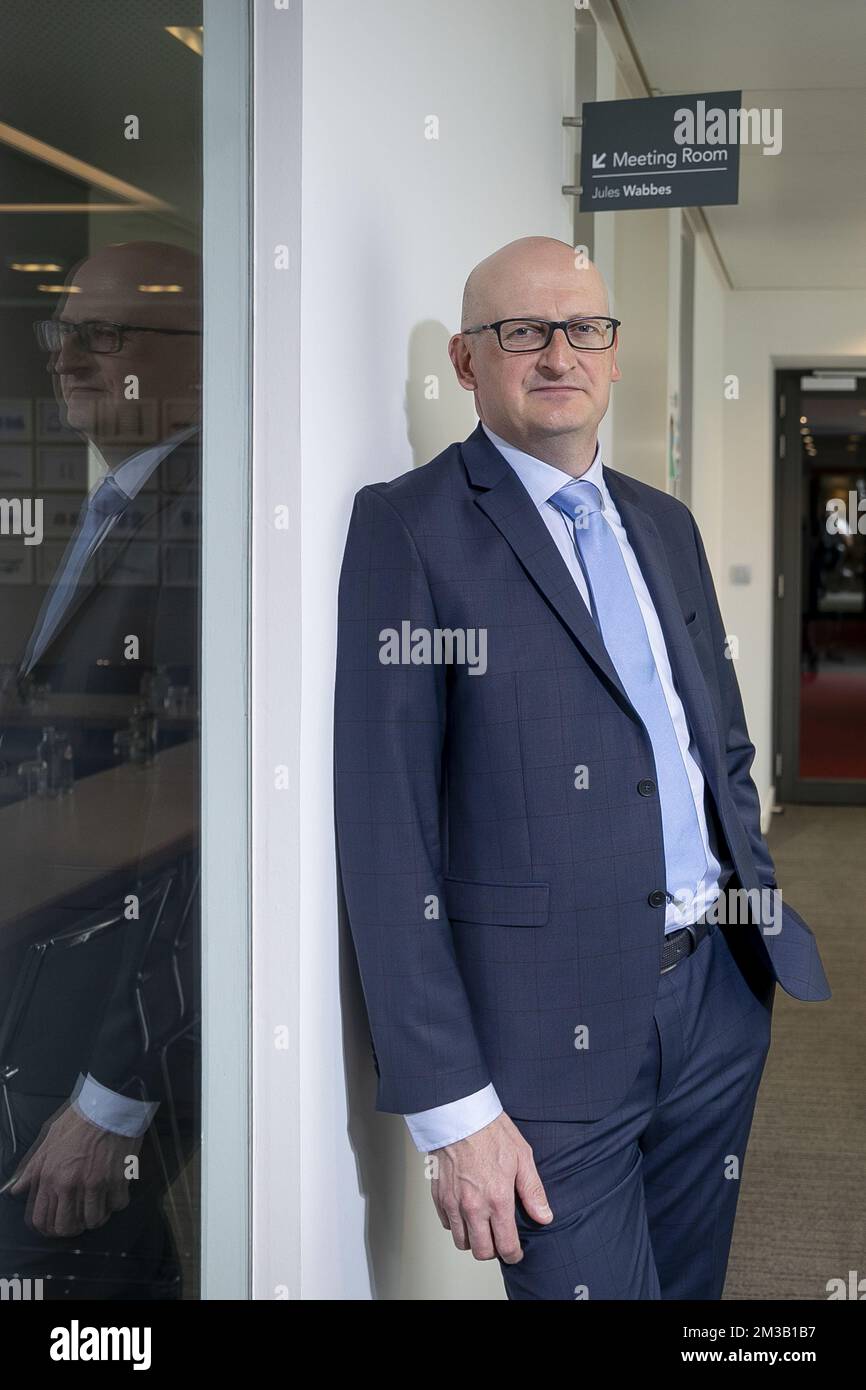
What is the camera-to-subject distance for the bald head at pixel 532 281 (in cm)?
177

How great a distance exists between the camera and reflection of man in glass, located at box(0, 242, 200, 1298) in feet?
3.91

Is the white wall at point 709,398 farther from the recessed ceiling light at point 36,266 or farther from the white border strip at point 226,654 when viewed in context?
the recessed ceiling light at point 36,266

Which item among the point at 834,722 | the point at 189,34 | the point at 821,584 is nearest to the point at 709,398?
the point at 821,584

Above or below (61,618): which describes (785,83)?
above

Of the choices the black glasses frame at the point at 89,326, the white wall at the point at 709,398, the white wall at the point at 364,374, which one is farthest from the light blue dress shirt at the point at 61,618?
the white wall at the point at 709,398

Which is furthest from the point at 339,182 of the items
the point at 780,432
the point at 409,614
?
the point at 780,432

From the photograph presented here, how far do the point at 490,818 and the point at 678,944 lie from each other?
36cm

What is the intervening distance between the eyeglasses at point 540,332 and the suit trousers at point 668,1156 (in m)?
0.84

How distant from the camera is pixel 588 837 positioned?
5.47 feet

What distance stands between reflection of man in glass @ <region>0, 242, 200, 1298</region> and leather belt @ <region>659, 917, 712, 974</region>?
2.09 ft

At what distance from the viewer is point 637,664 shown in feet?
5.95

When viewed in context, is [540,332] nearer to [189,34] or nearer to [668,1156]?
[189,34]

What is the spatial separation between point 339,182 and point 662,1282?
1613 mm

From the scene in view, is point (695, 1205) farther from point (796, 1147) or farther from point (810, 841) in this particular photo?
point (810, 841)
